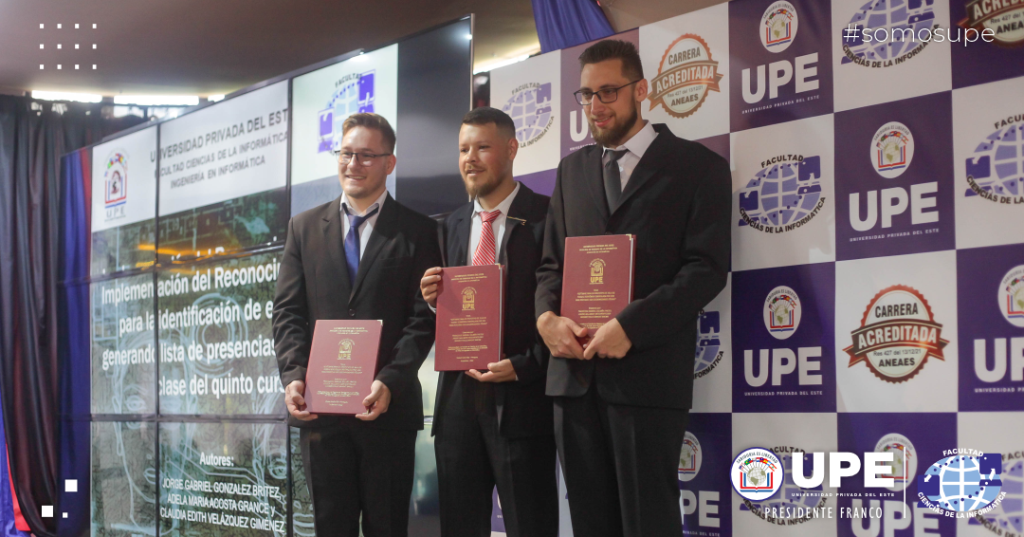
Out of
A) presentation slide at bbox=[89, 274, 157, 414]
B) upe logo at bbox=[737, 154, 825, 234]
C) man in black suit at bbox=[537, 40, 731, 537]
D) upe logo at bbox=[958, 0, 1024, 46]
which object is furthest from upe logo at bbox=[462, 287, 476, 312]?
presentation slide at bbox=[89, 274, 157, 414]

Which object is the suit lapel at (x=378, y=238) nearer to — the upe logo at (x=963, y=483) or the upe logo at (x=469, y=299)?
the upe logo at (x=469, y=299)

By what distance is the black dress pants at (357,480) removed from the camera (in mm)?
2691

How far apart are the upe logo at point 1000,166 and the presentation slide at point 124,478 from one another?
471 cm

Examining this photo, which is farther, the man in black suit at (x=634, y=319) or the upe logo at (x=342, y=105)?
the upe logo at (x=342, y=105)

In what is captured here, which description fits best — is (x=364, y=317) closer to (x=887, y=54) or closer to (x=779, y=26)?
(x=779, y=26)

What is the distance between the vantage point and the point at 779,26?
2.72 meters

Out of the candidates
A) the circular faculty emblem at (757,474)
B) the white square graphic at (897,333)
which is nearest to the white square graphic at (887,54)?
the white square graphic at (897,333)

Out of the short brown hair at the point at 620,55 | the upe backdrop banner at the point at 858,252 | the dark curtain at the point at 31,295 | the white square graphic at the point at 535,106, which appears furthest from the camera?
the dark curtain at the point at 31,295

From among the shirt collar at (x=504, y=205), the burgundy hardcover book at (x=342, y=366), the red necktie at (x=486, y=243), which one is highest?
the shirt collar at (x=504, y=205)

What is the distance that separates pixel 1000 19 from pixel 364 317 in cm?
221

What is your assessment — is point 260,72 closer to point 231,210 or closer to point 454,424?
point 231,210

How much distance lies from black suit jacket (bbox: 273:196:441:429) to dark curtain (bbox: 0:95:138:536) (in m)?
4.01

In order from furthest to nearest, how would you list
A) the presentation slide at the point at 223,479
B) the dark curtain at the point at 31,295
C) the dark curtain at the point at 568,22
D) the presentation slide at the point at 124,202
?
the dark curtain at the point at 31,295
the presentation slide at the point at 124,202
the presentation slide at the point at 223,479
the dark curtain at the point at 568,22

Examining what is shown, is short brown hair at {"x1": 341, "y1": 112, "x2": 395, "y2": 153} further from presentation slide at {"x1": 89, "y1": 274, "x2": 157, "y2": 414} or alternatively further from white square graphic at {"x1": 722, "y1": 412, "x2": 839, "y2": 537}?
presentation slide at {"x1": 89, "y1": 274, "x2": 157, "y2": 414}
